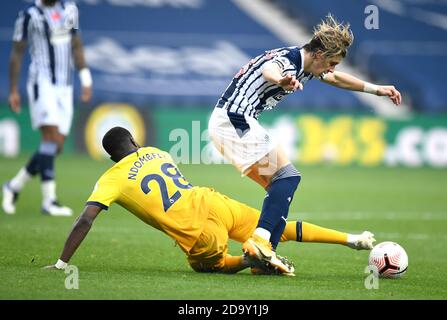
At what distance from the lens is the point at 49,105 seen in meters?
11.6

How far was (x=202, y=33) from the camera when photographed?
27.2m

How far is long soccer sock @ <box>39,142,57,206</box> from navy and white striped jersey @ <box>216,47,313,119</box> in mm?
4557

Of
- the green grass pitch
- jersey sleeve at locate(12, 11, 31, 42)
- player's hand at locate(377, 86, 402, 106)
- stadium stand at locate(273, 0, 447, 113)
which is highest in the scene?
stadium stand at locate(273, 0, 447, 113)

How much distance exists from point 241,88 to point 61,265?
1.98 meters

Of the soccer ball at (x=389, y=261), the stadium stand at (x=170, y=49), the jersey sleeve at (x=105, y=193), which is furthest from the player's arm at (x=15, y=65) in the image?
the stadium stand at (x=170, y=49)

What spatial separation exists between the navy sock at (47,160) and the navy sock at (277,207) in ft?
15.9

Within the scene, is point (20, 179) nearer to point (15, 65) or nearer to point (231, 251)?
point (15, 65)

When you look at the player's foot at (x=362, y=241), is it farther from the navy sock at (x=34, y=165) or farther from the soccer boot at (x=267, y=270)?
the navy sock at (x=34, y=165)

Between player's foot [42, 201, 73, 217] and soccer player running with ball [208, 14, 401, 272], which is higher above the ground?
soccer player running with ball [208, 14, 401, 272]

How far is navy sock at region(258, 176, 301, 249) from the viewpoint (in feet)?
23.4

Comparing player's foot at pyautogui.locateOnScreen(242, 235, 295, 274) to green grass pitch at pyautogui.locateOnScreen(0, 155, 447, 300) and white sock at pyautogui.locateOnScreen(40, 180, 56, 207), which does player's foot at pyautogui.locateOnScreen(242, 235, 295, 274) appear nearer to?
green grass pitch at pyautogui.locateOnScreen(0, 155, 447, 300)

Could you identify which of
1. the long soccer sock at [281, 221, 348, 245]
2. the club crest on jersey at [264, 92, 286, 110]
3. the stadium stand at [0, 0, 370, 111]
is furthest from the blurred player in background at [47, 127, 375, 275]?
the stadium stand at [0, 0, 370, 111]

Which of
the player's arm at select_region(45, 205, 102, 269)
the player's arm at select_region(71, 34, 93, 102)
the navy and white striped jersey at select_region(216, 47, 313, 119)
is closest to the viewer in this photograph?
the player's arm at select_region(45, 205, 102, 269)
